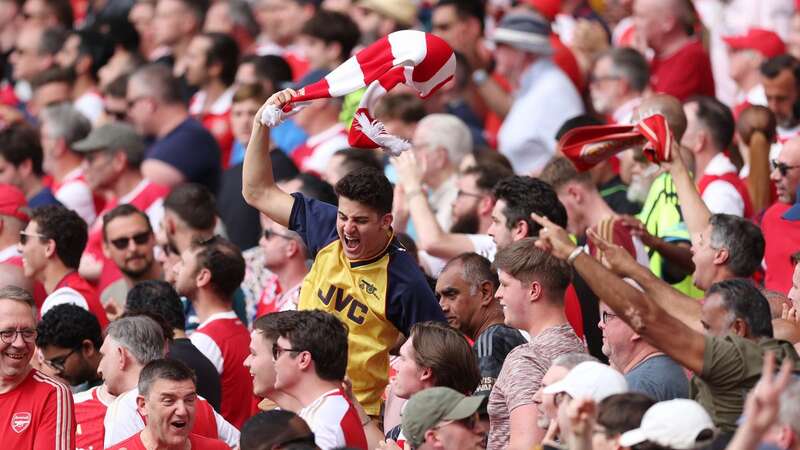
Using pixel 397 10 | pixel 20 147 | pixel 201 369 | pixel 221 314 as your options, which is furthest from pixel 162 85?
pixel 201 369

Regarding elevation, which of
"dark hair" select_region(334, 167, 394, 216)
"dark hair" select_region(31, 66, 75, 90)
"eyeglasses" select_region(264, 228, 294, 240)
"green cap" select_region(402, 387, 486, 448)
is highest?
"dark hair" select_region(334, 167, 394, 216)

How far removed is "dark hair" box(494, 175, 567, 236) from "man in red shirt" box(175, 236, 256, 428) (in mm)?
1659

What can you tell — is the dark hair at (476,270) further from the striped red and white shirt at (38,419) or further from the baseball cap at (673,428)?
the baseball cap at (673,428)

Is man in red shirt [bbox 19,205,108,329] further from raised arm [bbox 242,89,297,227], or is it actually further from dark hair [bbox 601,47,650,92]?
dark hair [bbox 601,47,650,92]

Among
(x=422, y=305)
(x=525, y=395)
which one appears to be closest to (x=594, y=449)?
(x=525, y=395)

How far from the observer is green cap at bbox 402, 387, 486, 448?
6418 millimetres

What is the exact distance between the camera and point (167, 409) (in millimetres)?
7121

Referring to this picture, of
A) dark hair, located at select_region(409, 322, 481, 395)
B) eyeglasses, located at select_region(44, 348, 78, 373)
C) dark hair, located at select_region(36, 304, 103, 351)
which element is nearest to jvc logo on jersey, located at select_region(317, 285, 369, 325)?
dark hair, located at select_region(409, 322, 481, 395)

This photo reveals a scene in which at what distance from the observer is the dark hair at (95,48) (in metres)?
16.2

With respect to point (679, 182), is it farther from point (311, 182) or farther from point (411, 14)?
point (411, 14)

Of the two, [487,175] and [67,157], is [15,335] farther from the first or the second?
[67,157]

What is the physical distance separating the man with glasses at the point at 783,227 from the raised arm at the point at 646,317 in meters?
2.84

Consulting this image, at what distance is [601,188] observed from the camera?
417 inches

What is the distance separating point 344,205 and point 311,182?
231 cm
